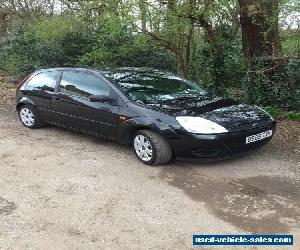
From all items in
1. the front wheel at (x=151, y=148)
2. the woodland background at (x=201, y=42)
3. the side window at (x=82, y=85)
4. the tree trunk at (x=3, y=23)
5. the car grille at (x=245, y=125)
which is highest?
the tree trunk at (x=3, y=23)

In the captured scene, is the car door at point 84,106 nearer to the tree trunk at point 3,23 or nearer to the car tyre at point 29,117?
the car tyre at point 29,117

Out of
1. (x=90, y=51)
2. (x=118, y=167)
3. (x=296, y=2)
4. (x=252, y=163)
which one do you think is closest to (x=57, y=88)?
(x=118, y=167)

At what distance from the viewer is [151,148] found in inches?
243

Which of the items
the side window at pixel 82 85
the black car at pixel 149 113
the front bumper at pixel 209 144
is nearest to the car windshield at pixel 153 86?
the black car at pixel 149 113

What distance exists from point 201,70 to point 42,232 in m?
7.75

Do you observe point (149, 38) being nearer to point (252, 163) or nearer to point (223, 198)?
point (252, 163)

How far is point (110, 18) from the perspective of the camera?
9.85 meters

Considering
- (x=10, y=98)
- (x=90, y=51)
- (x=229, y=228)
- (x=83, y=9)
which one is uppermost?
(x=83, y=9)

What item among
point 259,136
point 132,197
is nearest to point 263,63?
point 259,136

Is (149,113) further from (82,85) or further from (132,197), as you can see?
(82,85)

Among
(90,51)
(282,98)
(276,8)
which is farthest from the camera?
(90,51)

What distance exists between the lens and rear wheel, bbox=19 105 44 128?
841cm

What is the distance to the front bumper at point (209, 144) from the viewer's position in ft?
19.0

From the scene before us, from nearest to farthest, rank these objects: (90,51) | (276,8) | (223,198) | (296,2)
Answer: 1. (223,198)
2. (296,2)
3. (276,8)
4. (90,51)
